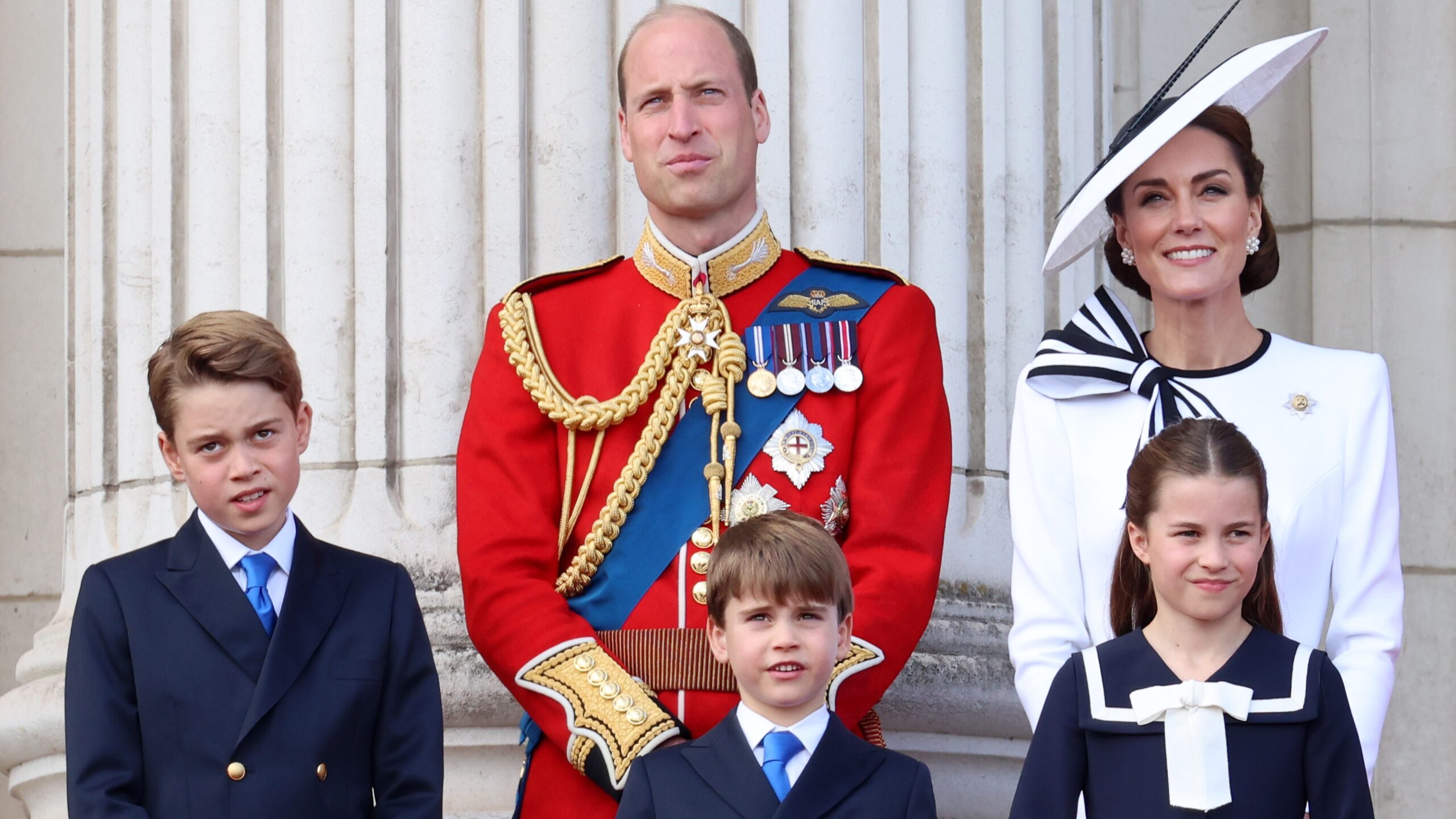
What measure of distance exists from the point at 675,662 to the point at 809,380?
0.57m

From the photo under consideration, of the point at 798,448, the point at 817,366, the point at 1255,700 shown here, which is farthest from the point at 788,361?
the point at 1255,700

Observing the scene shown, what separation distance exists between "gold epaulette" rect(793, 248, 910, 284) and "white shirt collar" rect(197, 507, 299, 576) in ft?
3.82

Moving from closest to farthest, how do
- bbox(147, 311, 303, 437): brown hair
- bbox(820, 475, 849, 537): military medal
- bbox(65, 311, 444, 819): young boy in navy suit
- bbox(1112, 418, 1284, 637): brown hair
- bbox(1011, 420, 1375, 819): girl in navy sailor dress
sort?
bbox(1011, 420, 1375, 819): girl in navy sailor dress, bbox(1112, 418, 1284, 637): brown hair, bbox(65, 311, 444, 819): young boy in navy suit, bbox(147, 311, 303, 437): brown hair, bbox(820, 475, 849, 537): military medal

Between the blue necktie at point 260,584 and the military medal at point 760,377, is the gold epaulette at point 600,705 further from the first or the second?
the military medal at point 760,377

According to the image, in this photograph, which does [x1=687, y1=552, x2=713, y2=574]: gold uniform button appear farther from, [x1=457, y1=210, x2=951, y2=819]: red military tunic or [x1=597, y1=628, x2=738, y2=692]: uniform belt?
[x1=597, y1=628, x2=738, y2=692]: uniform belt

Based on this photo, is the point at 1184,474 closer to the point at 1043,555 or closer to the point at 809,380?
the point at 1043,555

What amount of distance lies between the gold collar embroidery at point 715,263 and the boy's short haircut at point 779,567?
0.70 metres

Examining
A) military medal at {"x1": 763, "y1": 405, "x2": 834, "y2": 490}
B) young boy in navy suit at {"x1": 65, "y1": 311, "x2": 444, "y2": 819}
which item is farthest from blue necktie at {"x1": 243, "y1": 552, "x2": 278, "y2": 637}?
military medal at {"x1": 763, "y1": 405, "x2": 834, "y2": 490}

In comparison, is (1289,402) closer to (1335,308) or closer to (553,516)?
(553,516)

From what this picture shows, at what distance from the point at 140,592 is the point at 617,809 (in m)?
0.85

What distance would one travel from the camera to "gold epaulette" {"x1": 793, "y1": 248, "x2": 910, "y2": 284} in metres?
4.02

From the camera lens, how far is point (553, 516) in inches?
151

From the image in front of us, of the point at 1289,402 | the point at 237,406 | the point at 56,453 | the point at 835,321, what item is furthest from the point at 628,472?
the point at 56,453

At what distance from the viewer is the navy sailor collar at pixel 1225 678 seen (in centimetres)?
308
